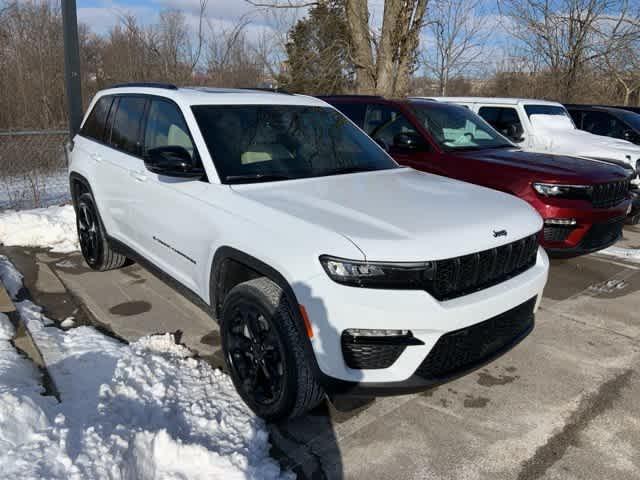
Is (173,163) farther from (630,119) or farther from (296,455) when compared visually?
(630,119)

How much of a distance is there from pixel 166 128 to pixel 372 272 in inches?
87.3

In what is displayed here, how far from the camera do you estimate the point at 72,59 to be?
659cm

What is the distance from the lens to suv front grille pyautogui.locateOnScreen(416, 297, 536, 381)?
256 centimetres

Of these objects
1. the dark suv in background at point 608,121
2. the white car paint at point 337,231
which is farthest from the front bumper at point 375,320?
the dark suv in background at point 608,121

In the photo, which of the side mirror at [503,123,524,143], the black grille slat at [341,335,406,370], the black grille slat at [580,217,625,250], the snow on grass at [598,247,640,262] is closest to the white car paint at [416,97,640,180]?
the side mirror at [503,123,524,143]

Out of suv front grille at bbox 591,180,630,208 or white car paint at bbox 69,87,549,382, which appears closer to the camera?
white car paint at bbox 69,87,549,382

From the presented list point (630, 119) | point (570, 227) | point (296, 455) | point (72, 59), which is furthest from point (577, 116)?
point (296, 455)

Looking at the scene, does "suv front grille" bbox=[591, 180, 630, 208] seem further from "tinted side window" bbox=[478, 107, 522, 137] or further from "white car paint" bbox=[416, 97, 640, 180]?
"tinted side window" bbox=[478, 107, 522, 137]

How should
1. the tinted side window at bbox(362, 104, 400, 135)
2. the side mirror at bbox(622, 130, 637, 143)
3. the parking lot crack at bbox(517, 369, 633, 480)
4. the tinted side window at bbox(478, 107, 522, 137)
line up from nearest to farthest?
1. the parking lot crack at bbox(517, 369, 633, 480)
2. the tinted side window at bbox(362, 104, 400, 135)
3. the tinted side window at bbox(478, 107, 522, 137)
4. the side mirror at bbox(622, 130, 637, 143)

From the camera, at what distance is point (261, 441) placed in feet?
8.96

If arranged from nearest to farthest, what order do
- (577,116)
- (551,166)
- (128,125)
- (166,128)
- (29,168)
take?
(166,128), (128,125), (551,166), (29,168), (577,116)

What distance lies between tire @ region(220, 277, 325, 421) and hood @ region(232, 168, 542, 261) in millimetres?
442

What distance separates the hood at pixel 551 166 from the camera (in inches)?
194

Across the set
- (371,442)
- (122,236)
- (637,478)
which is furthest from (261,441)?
(122,236)
